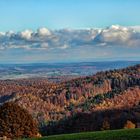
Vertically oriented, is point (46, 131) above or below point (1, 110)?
below

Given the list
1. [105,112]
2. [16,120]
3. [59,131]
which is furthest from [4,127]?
[105,112]

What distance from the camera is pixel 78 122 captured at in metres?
131

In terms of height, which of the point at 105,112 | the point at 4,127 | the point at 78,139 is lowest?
the point at 105,112

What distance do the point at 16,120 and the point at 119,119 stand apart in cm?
6287

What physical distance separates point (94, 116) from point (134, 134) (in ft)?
377

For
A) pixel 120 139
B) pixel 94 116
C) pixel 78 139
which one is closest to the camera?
pixel 120 139

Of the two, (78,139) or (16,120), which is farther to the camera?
(16,120)

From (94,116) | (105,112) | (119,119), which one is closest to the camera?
(119,119)

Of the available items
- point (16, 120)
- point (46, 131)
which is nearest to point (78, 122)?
point (46, 131)

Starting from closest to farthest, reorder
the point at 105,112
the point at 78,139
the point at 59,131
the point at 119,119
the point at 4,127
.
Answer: the point at 78,139
the point at 4,127
the point at 59,131
the point at 119,119
the point at 105,112

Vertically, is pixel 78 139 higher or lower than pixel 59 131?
higher

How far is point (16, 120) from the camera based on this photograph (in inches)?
2822

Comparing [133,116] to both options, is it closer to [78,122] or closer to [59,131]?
[78,122]

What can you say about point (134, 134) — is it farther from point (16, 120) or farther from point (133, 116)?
point (133, 116)
